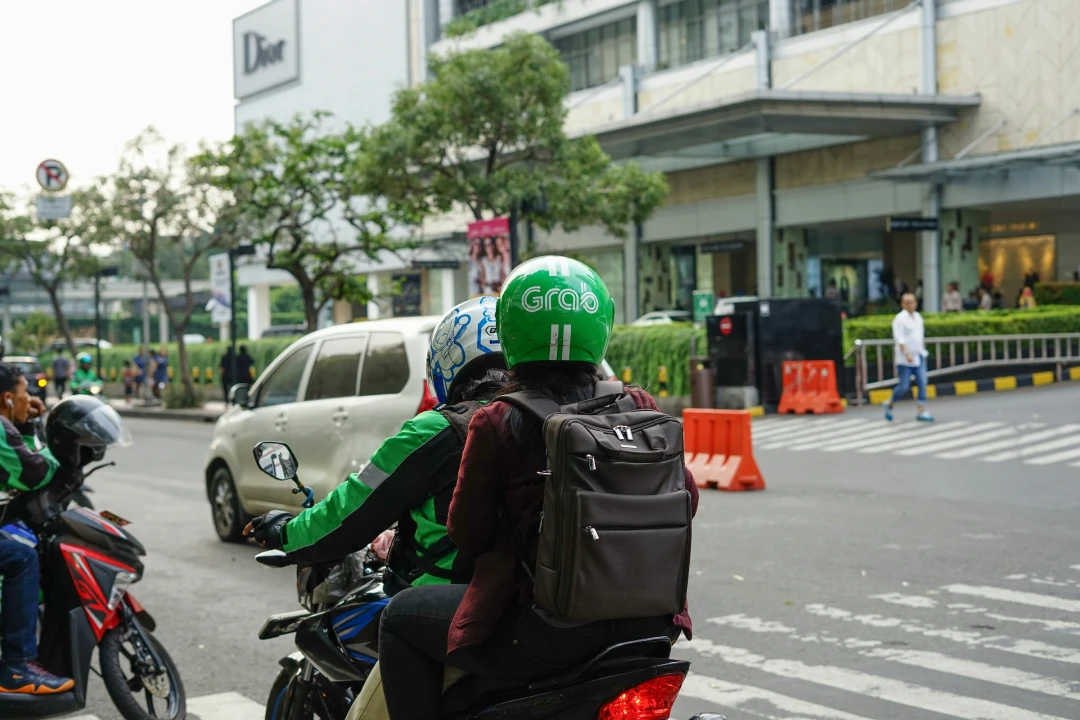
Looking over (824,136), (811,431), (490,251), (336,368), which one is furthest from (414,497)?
(824,136)

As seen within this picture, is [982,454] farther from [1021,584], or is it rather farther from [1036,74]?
[1036,74]

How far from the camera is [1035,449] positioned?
50.4 ft

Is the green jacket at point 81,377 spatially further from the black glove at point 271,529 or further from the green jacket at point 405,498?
the green jacket at point 405,498

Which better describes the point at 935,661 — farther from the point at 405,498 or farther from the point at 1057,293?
the point at 1057,293

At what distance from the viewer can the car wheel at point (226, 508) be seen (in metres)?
10.3

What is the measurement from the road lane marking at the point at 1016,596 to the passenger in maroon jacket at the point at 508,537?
5287 mm

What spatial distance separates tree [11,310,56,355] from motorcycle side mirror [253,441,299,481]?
62.9 m

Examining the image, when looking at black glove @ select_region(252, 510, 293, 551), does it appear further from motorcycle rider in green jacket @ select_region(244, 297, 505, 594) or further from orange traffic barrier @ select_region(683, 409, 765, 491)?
orange traffic barrier @ select_region(683, 409, 765, 491)

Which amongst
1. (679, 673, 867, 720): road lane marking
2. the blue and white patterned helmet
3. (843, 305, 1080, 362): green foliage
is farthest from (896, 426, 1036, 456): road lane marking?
the blue and white patterned helmet

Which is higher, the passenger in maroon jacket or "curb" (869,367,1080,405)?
the passenger in maroon jacket

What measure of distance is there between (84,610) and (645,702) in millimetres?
2940

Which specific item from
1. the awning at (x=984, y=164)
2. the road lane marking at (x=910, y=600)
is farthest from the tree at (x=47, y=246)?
the road lane marking at (x=910, y=600)

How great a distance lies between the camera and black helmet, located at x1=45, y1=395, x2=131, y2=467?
5.11 metres

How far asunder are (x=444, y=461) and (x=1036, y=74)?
3203cm
